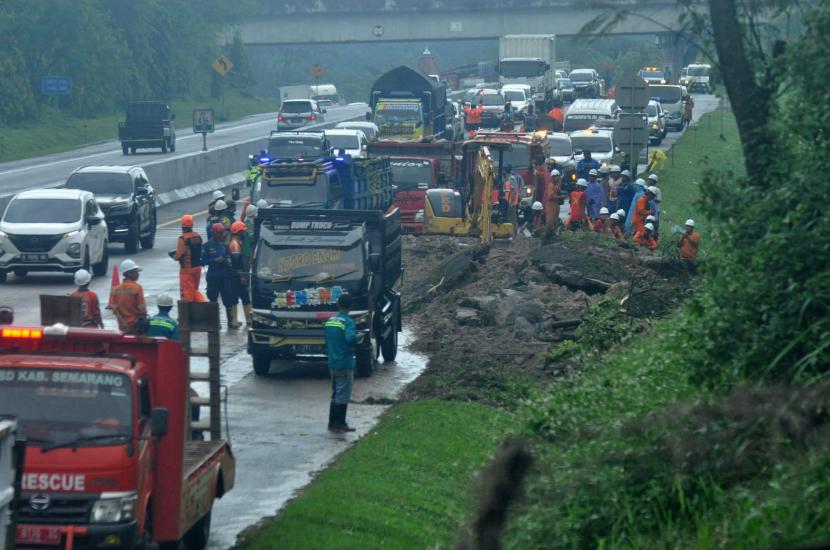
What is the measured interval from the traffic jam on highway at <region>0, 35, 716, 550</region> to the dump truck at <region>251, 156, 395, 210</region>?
0.05m

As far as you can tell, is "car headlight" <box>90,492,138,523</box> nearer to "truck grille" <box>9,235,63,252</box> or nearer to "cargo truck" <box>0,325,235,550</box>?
"cargo truck" <box>0,325,235,550</box>

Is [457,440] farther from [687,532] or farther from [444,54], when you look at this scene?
[444,54]

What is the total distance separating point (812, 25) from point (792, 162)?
107cm

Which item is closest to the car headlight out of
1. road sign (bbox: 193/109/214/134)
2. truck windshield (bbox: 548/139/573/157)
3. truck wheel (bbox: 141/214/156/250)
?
truck wheel (bbox: 141/214/156/250)

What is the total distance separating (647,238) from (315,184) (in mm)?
7277

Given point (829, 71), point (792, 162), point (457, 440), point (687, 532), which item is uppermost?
point (829, 71)

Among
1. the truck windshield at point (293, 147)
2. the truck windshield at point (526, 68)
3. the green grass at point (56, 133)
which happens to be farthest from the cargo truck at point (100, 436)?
the truck windshield at point (526, 68)

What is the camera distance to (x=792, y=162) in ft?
34.1

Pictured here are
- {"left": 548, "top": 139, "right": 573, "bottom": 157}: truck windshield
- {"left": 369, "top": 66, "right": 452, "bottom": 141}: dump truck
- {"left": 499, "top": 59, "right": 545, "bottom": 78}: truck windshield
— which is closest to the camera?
{"left": 548, "top": 139, "right": 573, "bottom": 157}: truck windshield

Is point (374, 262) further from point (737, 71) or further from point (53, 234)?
point (53, 234)

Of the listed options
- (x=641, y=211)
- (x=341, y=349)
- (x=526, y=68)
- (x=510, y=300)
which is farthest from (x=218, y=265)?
(x=526, y=68)

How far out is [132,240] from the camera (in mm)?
31328

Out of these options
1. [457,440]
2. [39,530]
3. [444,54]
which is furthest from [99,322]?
[444,54]

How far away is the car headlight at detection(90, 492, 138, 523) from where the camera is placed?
959 centimetres
